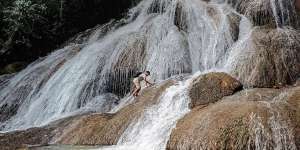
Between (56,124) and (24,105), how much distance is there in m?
5.42

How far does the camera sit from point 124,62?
2211 centimetres

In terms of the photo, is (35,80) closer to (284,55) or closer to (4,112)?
(4,112)

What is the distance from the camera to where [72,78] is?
2223 centimetres

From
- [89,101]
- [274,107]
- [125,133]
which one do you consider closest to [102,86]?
[89,101]

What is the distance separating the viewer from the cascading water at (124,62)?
69.1ft

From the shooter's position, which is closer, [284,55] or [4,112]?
[284,55]

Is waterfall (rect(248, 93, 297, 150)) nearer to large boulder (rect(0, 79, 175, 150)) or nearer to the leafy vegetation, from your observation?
large boulder (rect(0, 79, 175, 150))

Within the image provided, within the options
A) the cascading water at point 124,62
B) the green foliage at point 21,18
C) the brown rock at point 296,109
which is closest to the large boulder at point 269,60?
the cascading water at point 124,62

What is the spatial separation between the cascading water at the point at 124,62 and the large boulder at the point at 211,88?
3.10 m

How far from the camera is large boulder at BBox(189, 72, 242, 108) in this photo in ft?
51.2

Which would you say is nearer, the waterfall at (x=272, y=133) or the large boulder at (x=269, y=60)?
the waterfall at (x=272, y=133)

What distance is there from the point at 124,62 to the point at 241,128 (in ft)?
37.3

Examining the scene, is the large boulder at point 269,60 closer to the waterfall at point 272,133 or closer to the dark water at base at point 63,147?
the waterfall at point 272,133

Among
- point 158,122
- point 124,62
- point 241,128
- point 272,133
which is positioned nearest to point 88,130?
point 158,122
